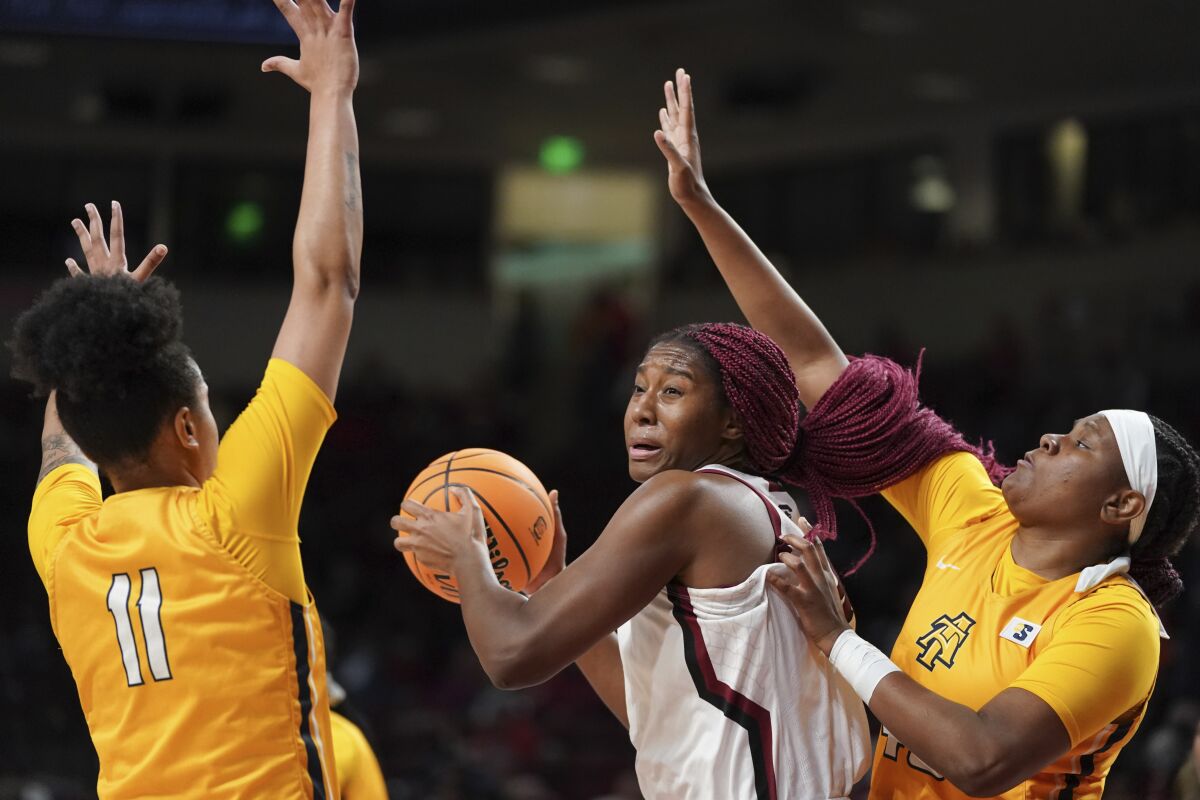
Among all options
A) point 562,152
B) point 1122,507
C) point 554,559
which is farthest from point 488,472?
point 562,152

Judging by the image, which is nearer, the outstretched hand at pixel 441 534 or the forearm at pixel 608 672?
the outstretched hand at pixel 441 534

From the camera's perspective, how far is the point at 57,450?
9.58ft

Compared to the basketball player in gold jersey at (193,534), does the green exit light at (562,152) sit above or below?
above

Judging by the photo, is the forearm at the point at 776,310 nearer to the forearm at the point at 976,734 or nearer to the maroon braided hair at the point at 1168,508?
the maroon braided hair at the point at 1168,508

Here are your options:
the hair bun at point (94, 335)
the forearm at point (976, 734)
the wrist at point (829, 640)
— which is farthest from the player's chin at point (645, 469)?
the hair bun at point (94, 335)

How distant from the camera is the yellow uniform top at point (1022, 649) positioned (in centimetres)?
272

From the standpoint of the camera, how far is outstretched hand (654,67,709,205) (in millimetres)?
3287

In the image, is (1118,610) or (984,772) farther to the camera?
(1118,610)

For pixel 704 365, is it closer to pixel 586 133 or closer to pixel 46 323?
pixel 46 323

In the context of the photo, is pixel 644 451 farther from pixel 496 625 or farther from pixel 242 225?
pixel 242 225

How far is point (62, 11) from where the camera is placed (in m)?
7.12

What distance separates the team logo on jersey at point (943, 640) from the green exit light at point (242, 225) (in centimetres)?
1404

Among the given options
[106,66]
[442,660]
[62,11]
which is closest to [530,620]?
[62,11]

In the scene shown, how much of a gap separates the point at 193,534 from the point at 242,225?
14.2 m
